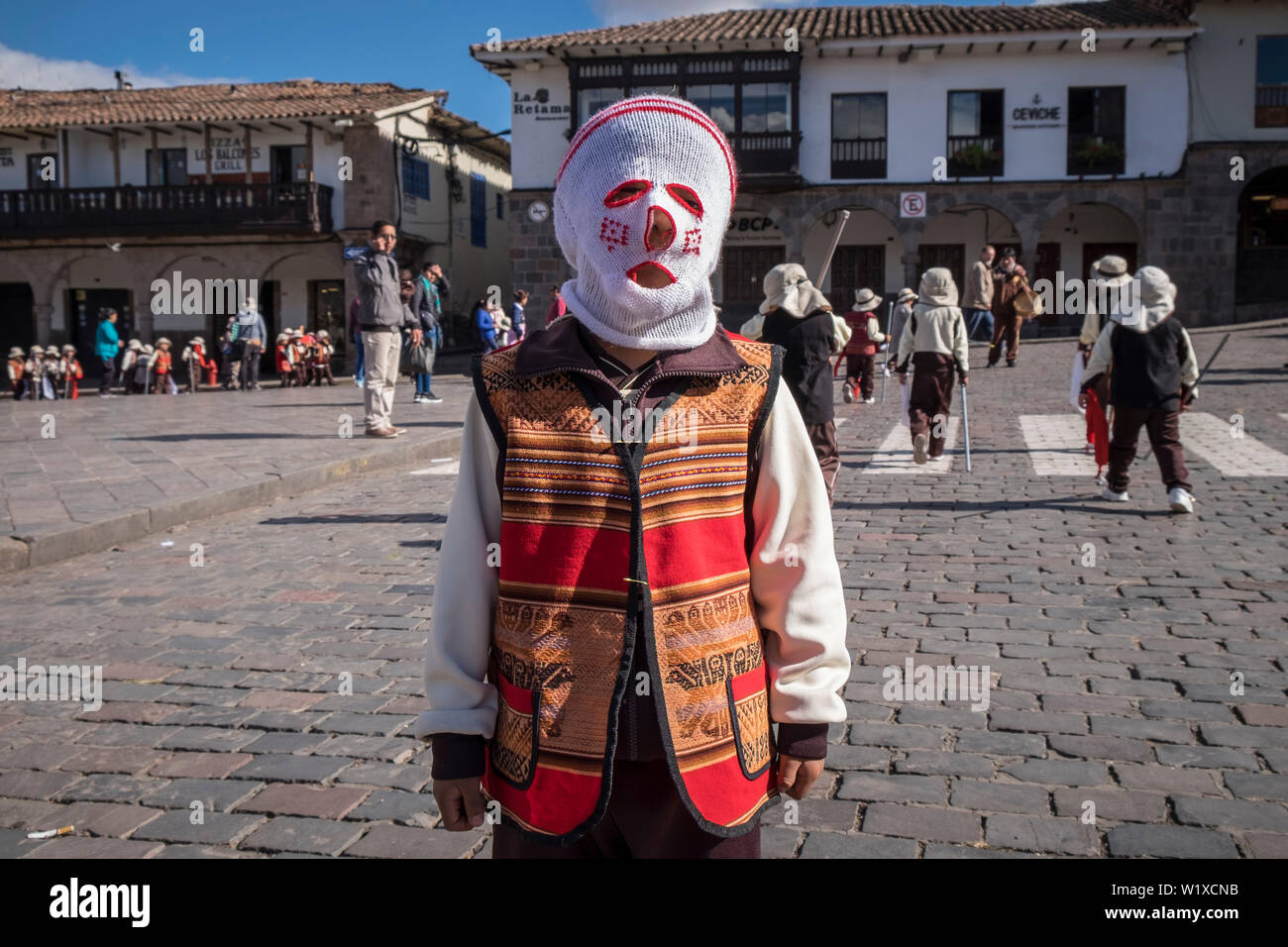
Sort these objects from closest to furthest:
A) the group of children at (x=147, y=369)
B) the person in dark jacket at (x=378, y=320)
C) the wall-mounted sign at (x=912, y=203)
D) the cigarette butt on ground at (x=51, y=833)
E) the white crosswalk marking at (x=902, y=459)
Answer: the cigarette butt on ground at (x=51, y=833), the white crosswalk marking at (x=902, y=459), the person in dark jacket at (x=378, y=320), the group of children at (x=147, y=369), the wall-mounted sign at (x=912, y=203)

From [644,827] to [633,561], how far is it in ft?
1.52

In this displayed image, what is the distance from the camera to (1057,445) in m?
11.6

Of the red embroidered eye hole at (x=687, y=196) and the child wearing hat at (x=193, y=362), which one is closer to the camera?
the red embroidered eye hole at (x=687, y=196)

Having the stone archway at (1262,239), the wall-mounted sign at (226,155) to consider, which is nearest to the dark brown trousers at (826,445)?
the stone archway at (1262,239)

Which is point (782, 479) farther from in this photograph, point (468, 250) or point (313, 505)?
point (468, 250)

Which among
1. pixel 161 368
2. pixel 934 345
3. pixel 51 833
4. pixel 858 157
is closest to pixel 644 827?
pixel 51 833

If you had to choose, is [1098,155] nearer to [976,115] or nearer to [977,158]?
[977,158]

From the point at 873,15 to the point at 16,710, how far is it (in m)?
31.8

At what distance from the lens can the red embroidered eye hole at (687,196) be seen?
194 cm

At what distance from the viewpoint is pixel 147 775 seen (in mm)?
3570

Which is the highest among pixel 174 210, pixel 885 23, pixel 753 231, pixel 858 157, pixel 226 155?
pixel 885 23

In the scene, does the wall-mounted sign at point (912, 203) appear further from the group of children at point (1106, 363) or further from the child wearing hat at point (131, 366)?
the group of children at point (1106, 363)

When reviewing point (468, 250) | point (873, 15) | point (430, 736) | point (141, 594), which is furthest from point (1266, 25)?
point (430, 736)

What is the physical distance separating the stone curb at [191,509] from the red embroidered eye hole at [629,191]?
A: 595 centimetres
